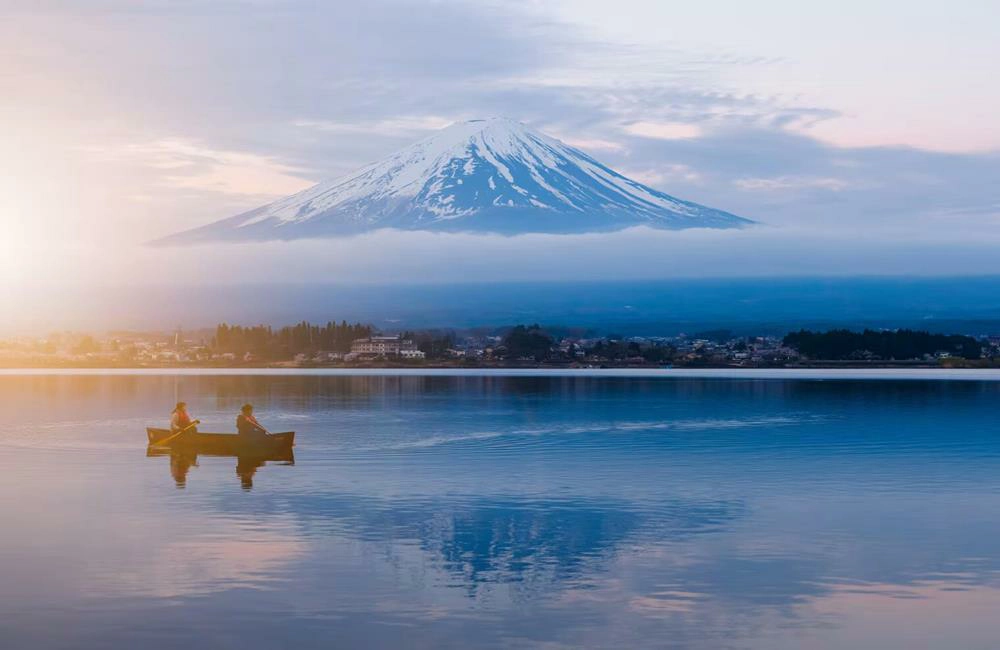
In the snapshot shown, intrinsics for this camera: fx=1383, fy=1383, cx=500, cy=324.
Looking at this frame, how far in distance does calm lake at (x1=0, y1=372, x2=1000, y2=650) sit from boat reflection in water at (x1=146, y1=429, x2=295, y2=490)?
0.47m

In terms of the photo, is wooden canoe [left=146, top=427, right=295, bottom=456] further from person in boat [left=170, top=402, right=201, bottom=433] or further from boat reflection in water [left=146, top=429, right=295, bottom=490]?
person in boat [left=170, top=402, right=201, bottom=433]

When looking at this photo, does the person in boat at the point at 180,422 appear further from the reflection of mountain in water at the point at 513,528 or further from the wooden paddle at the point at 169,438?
the reflection of mountain in water at the point at 513,528

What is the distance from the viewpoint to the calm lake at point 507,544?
18.5m

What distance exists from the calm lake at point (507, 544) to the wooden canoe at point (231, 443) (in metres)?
0.78

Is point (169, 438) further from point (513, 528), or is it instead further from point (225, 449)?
point (513, 528)

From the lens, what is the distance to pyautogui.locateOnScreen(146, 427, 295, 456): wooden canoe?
4531cm

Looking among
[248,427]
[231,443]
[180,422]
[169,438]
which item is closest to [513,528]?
[248,427]

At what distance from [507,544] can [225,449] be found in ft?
75.6

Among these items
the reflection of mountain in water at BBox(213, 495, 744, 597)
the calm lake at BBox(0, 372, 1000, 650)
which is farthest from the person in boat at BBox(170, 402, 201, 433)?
the reflection of mountain in water at BBox(213, 495, 744, 597)

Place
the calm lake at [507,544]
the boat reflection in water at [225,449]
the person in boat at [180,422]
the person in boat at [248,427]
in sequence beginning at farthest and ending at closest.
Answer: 1. the person in boat at [180,422]
2. the person in boat at [248,427]
3. the boat reflection in water at [225,449]
4. the calm lake at [507,544]

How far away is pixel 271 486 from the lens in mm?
36344

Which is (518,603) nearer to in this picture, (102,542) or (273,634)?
(273,634)

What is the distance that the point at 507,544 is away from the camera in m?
25.7

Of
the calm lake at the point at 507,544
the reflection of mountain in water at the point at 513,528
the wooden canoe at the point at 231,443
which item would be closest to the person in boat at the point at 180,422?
the wooden canoe at the point at 231,443
